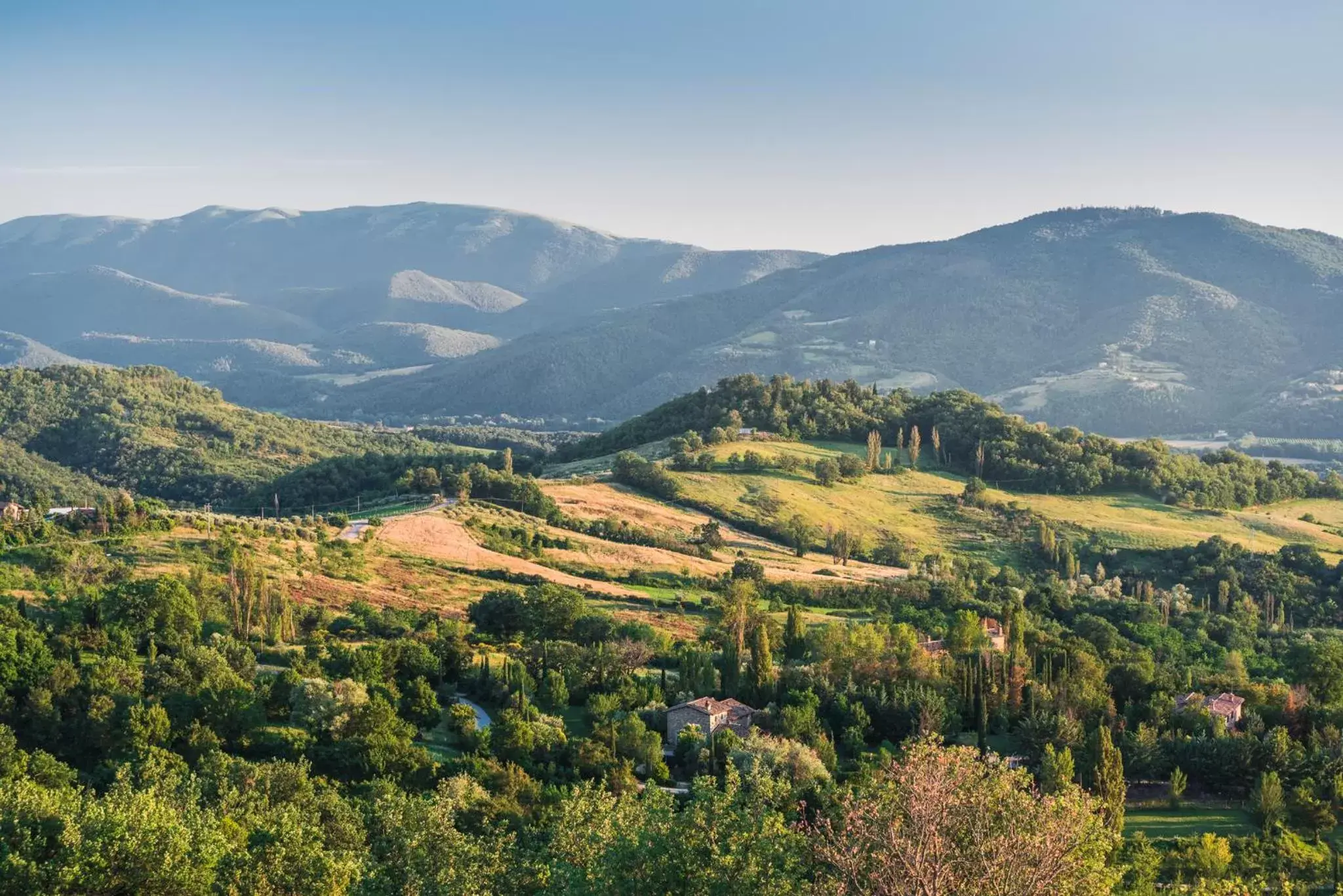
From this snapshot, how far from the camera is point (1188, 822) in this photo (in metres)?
37.8

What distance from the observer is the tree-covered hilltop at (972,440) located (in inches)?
4119

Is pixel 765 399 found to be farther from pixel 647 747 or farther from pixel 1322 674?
pixel 647 747

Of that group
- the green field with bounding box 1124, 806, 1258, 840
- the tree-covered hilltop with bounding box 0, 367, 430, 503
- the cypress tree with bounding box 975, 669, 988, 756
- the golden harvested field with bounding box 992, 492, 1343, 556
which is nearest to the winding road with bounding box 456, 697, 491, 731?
the cypress tree with bounding box 975, 669, 988, 756

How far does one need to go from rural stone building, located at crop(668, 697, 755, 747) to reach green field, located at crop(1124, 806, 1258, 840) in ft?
38.5

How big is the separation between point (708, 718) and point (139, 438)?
94.6m

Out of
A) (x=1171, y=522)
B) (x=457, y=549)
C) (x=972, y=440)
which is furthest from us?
(x=972, y=440)

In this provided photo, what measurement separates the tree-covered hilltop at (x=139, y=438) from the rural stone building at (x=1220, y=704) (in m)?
80.1

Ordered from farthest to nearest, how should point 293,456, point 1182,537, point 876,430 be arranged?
point 293,456 → point 876,430 → point 1182,537

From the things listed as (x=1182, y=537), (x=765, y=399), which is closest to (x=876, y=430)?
(x=765, y=399)

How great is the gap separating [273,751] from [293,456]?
98.4 metres

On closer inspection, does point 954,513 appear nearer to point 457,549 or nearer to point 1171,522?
point 1171,522

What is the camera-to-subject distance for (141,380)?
14062 cm

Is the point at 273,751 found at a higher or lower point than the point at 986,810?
lower

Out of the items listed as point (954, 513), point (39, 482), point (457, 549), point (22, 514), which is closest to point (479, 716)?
point (457, 549)
